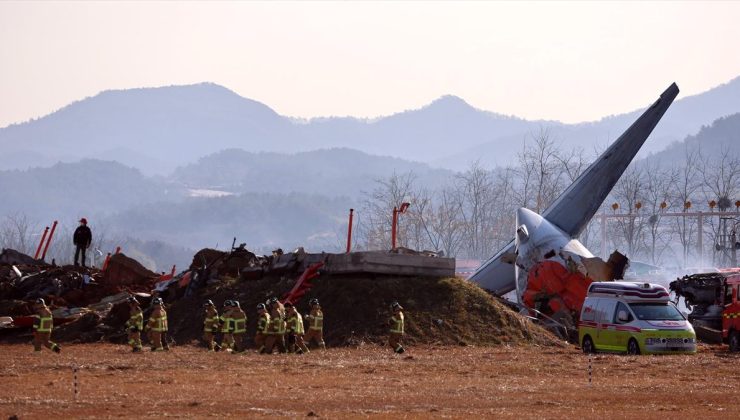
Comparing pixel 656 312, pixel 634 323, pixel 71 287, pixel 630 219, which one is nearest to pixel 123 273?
pixel 71 287

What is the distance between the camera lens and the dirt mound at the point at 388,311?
40.7 m

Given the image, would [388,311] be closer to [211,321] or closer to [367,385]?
[211,321]

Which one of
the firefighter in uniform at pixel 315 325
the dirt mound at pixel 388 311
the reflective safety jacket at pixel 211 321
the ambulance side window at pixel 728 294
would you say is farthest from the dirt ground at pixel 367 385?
the ambulance side window at pixel 728 294

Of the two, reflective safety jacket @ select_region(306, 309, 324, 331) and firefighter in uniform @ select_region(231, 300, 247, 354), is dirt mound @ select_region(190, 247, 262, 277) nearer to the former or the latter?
reflective safety jacket @ select_region(306, 309, 324, 331)

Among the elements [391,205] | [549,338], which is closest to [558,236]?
[549,338]

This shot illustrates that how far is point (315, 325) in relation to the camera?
38281mm

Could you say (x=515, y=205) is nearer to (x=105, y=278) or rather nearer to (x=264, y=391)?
(x=105, y=278)

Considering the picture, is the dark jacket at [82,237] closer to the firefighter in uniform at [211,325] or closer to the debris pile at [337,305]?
the debris pile at [337,305]

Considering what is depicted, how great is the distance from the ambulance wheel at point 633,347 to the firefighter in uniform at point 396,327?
672cm

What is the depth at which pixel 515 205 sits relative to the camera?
14575 cm

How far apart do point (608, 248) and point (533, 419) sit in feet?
364

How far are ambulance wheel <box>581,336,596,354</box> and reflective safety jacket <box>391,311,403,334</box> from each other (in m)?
5.83

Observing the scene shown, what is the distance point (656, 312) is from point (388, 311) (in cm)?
852

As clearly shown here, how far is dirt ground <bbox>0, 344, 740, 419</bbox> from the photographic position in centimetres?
2323
